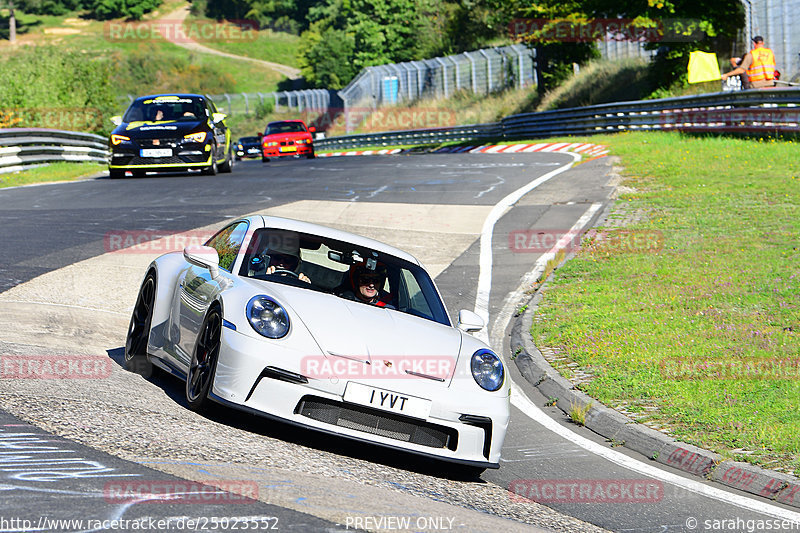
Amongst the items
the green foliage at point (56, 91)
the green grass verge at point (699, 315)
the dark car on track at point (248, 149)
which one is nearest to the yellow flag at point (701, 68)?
the green grass verge at point (699, 315)

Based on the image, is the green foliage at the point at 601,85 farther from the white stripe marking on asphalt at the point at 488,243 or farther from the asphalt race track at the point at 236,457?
the asphalt race track at the point at 236,457

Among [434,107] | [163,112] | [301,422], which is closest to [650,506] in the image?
[301,422]

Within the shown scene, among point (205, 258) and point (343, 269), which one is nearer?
point (205, 258)

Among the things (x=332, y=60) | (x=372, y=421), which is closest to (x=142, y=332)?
(x=372, y=421)

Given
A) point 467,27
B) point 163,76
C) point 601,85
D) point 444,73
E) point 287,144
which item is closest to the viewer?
point 287,144

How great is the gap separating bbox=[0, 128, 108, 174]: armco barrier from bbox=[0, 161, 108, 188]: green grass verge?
26cm

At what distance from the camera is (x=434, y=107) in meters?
56.9

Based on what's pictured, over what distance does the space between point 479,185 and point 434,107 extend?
36.1 metres

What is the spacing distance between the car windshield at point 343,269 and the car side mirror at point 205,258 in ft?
0.68

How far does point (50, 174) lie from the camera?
27312 mm

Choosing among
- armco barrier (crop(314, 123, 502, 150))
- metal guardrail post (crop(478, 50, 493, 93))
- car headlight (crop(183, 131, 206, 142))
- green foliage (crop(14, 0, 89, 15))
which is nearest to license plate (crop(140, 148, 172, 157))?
car headlight (crop(183, 131, 206, 142))

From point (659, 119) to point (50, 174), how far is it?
17.9m

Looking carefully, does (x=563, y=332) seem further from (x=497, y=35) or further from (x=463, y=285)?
(x=497, y=35)

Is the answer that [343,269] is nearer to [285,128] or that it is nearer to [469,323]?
[469,323]
